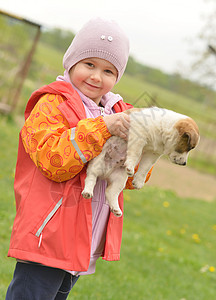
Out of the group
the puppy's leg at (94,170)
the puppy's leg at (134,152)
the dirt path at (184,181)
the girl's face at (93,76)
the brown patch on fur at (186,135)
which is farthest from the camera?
the dirt path at (184,181)

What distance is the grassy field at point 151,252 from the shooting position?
4.30 meters

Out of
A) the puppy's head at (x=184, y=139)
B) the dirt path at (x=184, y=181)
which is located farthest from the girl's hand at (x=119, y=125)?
the dirt path at (x=184, y=181)

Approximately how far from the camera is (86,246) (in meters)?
1.98

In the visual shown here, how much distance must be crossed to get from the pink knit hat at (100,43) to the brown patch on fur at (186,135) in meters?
0.62

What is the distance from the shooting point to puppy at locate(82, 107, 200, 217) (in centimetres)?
163

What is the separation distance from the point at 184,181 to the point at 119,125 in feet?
36.0

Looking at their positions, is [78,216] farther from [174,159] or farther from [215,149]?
[215,149]

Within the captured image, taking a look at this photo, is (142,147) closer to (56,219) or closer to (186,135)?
(186,135)

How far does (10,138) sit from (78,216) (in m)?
7.87

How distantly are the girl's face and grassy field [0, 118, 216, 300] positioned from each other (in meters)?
2.22

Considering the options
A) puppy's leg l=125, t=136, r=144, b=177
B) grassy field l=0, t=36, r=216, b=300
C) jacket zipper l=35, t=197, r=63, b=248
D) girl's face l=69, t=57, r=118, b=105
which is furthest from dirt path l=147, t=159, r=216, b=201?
puppy's leg l=125, t=136, r=144, b=177

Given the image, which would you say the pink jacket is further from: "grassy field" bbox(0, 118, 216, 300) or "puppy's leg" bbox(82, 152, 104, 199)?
"grassy field" bbox(0, 118, 216, 300)

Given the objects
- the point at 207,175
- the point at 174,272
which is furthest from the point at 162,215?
the point at 207,175

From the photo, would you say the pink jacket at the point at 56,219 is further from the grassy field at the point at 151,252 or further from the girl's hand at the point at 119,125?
the grassy field at the point at 151,252
